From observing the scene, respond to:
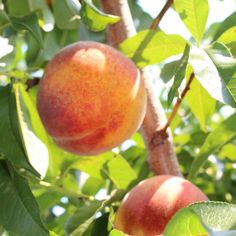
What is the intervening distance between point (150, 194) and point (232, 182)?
0.81 m

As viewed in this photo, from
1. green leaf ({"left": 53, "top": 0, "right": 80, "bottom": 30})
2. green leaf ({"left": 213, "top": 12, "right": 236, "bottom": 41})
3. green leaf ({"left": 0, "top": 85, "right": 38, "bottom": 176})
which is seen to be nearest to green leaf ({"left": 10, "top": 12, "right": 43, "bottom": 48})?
green leaf ({"left": 0, "top": 85, "right": 38, "bottom": 176})

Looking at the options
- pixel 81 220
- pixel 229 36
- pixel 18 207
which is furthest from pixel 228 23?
pixel 18 207

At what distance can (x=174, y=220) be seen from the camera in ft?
3.24

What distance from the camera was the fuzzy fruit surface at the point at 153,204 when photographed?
51.5 inches

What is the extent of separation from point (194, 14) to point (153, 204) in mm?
434

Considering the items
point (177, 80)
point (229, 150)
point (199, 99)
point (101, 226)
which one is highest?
point (177, 80)

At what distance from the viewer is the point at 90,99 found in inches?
49.4

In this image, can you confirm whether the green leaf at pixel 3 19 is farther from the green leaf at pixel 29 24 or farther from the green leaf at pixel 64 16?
the green leaf at pixel 64 16

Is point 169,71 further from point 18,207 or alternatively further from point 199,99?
point 18,207

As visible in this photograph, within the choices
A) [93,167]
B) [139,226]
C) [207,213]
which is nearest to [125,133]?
[139,226]

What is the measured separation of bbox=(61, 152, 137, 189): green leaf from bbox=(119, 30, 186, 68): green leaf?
28 cm

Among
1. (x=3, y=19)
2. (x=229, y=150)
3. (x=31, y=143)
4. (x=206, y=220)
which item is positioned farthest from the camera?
(x=229, y=150)

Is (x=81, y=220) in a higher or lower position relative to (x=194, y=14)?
lower

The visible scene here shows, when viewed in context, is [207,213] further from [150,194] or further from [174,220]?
[150,194]
